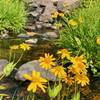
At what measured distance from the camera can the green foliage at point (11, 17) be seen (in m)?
9.47

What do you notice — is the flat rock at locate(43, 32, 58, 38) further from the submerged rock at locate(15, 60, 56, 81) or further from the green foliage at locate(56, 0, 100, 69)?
the submerged rock at locate(15, 60, 56, 81)

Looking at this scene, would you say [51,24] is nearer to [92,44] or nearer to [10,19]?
[10,19]

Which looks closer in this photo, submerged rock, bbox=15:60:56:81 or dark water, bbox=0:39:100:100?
dark water, bbox=0:39:100:100

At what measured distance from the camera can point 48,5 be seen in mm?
12531

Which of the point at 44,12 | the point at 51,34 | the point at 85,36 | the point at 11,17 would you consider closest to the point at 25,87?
the point at 85,36

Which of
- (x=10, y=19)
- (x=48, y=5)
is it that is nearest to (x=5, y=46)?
(x=10, y=19)

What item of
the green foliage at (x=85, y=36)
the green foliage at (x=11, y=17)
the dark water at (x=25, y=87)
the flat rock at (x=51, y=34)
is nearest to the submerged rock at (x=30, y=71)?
the dark water at (x=25, y=87)

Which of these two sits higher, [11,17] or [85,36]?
[11,17]

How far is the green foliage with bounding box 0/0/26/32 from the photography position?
31.1 ft

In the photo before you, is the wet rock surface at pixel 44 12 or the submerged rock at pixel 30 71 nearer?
the submerged rock at pixel 30 71

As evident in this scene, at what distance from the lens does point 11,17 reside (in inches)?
382

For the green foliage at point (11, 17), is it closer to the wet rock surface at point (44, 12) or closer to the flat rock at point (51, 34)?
the wet rock surface at point (44, 12)

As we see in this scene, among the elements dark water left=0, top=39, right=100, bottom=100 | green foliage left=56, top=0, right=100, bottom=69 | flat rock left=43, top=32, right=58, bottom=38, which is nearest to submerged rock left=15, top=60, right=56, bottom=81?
dark water left=0, top=39, right=100, bottom=100

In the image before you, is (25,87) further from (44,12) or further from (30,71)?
(44,12)
